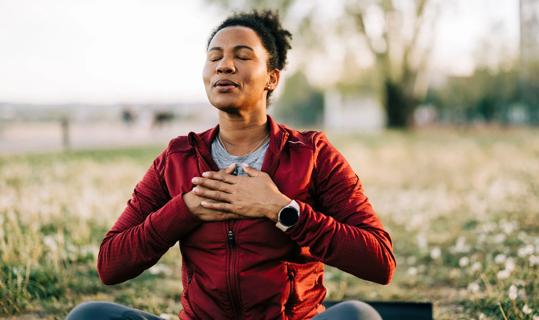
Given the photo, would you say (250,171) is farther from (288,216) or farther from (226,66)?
(226,66)

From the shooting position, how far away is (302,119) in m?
58.5

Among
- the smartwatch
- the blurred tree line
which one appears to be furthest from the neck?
the blurred tree line

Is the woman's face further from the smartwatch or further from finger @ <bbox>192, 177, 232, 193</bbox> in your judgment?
the smartwatch

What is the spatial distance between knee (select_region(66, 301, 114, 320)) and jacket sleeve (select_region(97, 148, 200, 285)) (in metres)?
0.16

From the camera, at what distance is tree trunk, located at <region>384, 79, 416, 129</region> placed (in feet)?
90.6

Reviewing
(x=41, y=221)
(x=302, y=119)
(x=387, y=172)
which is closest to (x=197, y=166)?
(x=41, y=221)

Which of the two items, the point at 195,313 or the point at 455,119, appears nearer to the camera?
the point at 195,313

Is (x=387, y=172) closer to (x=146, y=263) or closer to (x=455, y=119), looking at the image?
(x=146, y=263)

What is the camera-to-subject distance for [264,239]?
2.55 m

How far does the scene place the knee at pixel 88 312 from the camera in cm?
248

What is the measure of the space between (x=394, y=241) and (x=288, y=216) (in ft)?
15.3

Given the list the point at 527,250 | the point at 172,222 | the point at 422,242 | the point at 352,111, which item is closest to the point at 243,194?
the point at 172,222

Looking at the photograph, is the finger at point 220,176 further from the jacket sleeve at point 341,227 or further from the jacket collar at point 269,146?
the jacket sleeve at point 341,227

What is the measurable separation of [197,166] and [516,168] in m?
10.4
